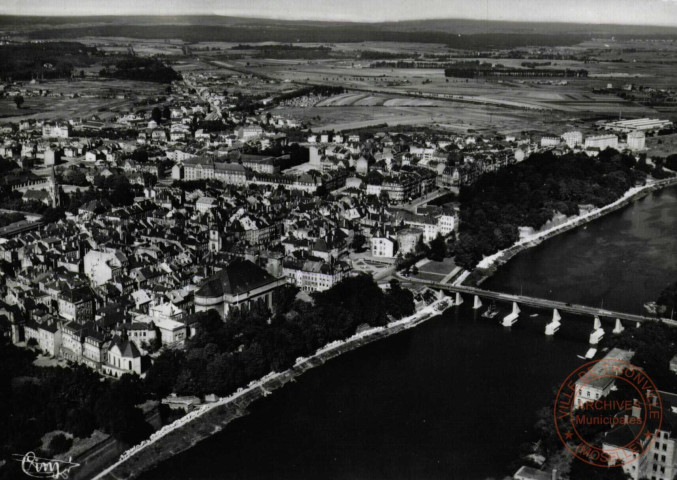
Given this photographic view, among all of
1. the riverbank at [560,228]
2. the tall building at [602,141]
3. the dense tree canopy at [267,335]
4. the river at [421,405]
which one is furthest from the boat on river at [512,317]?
the tall building at [602,141]

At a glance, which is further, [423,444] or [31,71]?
[31,71]

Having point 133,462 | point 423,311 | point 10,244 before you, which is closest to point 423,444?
point 133,462

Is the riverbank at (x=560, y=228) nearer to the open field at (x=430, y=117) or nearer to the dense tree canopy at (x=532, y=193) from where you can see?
the dense tree canopy at (x=532, y=193)

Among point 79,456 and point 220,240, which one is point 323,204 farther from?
point 79,456

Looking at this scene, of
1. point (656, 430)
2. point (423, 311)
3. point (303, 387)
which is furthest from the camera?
point (423, 311)

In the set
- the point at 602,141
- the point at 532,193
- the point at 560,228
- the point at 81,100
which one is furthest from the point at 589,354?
the point at 81,100
